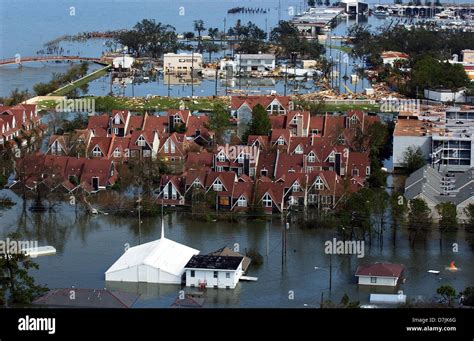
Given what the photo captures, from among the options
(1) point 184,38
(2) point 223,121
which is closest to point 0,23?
(1) point 184,38

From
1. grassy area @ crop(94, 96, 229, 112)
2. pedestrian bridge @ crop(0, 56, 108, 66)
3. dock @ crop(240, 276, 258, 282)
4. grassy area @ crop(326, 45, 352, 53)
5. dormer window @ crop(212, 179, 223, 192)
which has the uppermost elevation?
grassy area @ crop(326, 45, 352, 53)

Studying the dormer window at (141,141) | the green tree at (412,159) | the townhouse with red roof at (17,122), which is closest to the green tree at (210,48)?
the townhouse with red roof at (17,122)

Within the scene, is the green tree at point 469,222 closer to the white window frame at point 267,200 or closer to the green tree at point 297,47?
the white window frame at point 267,200

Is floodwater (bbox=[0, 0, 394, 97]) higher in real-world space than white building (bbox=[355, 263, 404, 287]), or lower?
higher

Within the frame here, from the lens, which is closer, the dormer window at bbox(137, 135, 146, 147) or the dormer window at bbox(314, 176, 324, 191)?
the dormer window at bbox(314, 176, 324, 191)

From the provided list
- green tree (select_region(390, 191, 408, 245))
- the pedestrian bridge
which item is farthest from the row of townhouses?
the pedestrian bridge

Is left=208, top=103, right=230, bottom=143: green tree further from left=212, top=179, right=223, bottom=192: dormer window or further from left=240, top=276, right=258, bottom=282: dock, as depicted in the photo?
left=240, top=276, right=258, bottom=282: dock
